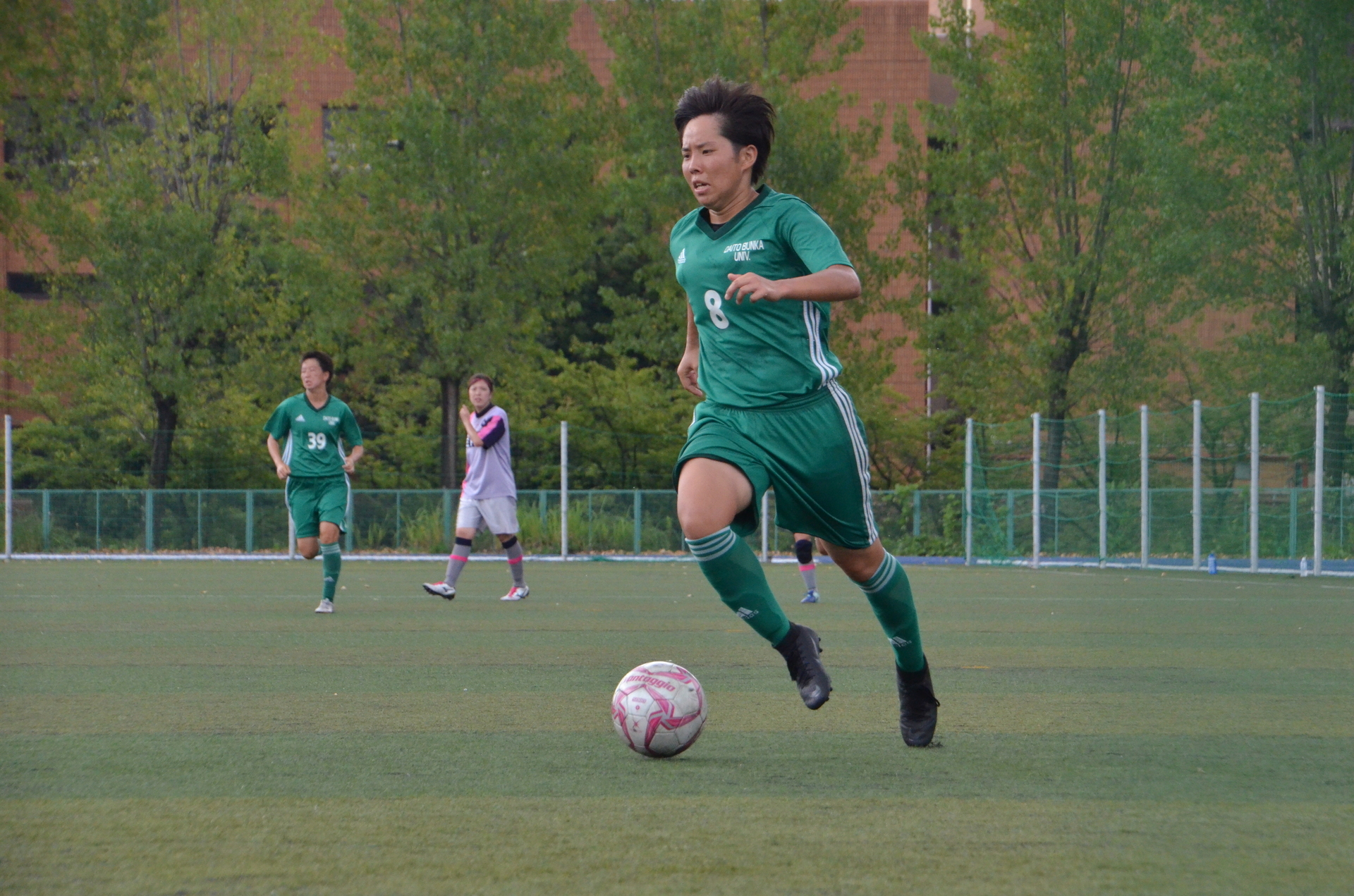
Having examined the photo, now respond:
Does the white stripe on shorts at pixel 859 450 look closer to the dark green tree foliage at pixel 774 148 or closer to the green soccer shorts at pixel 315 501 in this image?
the green soccer shorts at pixel 315 501

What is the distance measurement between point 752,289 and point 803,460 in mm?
638

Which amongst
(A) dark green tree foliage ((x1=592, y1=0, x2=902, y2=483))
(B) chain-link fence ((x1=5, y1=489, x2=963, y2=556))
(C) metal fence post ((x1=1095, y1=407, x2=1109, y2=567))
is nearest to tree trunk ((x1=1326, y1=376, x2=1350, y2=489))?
(C) metal fence post ((x1=1095, y1=407, x2=1109, y2=567))

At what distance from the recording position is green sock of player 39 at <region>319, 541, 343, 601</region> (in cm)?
1154

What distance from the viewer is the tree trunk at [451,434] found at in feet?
86.3

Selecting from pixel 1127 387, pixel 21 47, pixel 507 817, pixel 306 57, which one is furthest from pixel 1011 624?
pixel 306 57

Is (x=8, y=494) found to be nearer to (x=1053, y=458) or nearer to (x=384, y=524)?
(x=384, y=524)

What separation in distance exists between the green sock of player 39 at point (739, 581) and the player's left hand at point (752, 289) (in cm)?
74

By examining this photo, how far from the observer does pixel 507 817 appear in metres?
3.56

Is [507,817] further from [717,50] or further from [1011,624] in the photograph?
[717,50]

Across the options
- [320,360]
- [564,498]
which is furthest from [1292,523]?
[320,360]

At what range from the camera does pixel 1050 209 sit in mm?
28500

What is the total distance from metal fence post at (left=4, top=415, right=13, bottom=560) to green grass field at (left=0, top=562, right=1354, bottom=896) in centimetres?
1458

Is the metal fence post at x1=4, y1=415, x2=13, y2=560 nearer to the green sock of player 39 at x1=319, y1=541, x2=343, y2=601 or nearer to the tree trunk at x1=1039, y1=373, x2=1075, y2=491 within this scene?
the green sock of player 39 at x1=319, y1=541, x2=343, y2=601

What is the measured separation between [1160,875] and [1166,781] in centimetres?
118
